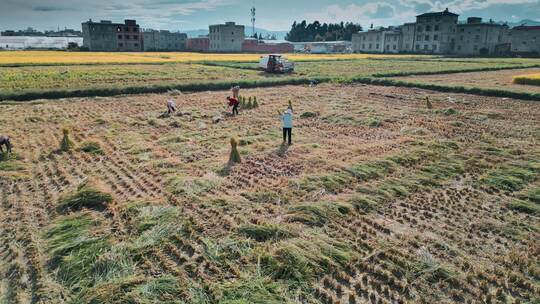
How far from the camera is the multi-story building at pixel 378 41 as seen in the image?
79188 mm

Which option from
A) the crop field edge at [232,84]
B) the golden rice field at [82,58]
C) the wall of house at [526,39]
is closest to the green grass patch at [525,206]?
the crop field edge at [232,84]

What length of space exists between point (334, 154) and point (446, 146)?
3290mm

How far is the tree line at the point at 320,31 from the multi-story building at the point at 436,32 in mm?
34704

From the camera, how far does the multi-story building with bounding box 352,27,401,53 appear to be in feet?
260

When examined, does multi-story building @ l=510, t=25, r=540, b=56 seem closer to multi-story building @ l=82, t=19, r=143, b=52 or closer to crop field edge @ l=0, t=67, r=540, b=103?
crop field edge @ l=0, t=67, r=540, b=103

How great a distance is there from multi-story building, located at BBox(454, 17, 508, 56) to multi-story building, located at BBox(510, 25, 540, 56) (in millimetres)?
2880

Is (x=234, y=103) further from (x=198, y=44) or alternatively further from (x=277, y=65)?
(x=198, y=44)

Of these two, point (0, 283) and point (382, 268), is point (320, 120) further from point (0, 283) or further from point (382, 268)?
point (0, 283)

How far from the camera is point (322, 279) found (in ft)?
15.9

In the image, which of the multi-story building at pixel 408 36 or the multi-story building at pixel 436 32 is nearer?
the multi-story building at pixel 436 32

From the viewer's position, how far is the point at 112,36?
75438mm

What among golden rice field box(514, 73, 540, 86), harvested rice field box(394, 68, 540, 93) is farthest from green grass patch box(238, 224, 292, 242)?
golden rice field box(514, 73, 540, 86)

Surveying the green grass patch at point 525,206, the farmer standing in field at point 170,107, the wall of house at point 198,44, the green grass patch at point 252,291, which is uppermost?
the wall of house at point 198,44

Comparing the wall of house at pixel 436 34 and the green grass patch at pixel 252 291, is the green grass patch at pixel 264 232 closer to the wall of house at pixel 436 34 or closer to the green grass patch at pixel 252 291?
the green grass patch at pixel 252 291
